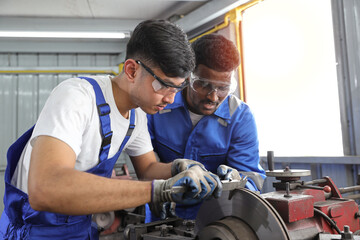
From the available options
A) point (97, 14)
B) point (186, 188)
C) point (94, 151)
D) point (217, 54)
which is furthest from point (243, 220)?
point (97, 14)

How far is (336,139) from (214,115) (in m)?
1.54

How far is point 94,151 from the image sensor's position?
1.27m

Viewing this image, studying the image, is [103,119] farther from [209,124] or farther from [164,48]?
[209,124]

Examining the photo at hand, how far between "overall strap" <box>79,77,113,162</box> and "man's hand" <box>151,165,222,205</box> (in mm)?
348

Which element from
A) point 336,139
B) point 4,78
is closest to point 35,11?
point 4,78

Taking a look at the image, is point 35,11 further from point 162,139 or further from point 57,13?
point 162,139

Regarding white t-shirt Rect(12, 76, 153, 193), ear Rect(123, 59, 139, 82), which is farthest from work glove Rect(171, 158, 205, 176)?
ear Rect(123, 59, 139, 82)

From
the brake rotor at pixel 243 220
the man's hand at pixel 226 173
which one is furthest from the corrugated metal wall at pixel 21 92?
the brake rotor at pixel 243 220

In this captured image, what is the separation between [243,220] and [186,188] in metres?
0.28

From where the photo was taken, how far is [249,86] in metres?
3.74

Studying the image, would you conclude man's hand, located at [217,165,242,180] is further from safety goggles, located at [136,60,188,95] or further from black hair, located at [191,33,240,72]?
black hair, located at [191,33,240,72]

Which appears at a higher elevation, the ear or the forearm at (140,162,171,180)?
the ear

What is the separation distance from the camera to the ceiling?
4047 millimetres

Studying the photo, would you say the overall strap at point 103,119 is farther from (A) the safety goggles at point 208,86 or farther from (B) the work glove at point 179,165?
(A) the safety goggles at point 208,86
